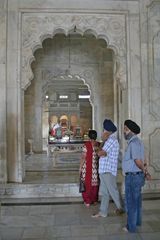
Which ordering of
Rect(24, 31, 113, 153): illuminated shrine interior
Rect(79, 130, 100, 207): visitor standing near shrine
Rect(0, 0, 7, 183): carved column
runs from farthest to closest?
Rect(24, 31, 113, 153): illuminated shrine interior → Rect(0, 0, 7, 183): carved column → Rect(79, 130, 100, 207): visitor standing near shrine

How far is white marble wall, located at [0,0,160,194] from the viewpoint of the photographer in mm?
6168

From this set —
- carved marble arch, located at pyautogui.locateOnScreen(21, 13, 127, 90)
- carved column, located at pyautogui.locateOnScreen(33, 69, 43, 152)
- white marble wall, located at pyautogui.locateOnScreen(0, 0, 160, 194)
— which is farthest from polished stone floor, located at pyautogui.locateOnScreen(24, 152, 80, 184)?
carved marble arch, located at pyautogui.locateOnScreen(21, 13, 127, 90)

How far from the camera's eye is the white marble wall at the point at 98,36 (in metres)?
6.17

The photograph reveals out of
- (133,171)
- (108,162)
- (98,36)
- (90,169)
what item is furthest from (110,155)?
(98,36)

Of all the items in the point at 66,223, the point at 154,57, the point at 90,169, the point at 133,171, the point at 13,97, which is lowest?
the point at 66,223

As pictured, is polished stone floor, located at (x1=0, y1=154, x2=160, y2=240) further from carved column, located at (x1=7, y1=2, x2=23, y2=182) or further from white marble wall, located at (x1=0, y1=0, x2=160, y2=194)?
white marble wall, located at (x1=0, y1=0, x2=160, y2=194)

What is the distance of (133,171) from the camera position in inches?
158

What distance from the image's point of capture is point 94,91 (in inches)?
456

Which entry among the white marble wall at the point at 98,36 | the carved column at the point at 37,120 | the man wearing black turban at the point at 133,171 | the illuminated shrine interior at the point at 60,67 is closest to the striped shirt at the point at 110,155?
the man wearing black turban at the point at 133,171

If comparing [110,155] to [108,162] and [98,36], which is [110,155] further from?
[98,36]

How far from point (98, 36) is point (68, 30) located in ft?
1.81

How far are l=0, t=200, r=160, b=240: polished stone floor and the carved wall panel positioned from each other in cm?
180

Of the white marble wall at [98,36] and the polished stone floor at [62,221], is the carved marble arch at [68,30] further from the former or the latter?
the polished stone floor at [62,221]

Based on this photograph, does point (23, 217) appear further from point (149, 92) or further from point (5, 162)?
point (149, 92)
